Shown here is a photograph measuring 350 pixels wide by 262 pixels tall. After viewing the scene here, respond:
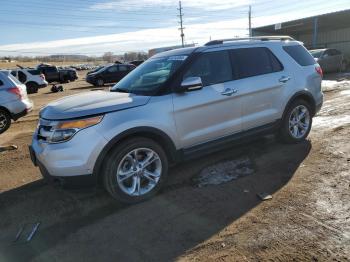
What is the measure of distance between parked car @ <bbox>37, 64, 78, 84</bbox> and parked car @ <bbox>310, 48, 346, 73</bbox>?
24.1 m

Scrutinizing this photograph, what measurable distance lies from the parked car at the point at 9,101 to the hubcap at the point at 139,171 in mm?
6268

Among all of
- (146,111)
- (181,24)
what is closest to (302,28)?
(146,111)

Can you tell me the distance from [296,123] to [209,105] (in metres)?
2.21

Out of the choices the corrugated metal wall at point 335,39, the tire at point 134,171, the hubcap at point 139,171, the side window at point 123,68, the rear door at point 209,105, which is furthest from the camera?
the corrugated metal wall at point 335,39

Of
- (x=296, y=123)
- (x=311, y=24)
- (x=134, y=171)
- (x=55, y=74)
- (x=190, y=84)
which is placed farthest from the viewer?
(x=55, y=74)

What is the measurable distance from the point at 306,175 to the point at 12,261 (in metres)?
3.76

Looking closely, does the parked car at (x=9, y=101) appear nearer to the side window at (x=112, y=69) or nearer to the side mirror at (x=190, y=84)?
the side mirror at (x=190, y=84)

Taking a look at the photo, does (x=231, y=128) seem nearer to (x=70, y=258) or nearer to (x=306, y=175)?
(x=306, y=175)

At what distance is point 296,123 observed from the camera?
6629 mm

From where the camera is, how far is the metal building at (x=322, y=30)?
31.9 meters

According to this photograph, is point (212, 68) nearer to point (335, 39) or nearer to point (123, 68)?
point (123, 68)

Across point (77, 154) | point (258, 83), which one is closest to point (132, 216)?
point (77, 154)

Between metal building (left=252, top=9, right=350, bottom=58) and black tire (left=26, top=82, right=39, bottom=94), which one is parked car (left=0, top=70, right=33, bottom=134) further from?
metal building (left=252, top=9, right=350, bottom=58)

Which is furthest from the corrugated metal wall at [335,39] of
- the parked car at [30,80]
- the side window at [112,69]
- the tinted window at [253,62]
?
the tinted window at [253,62]
